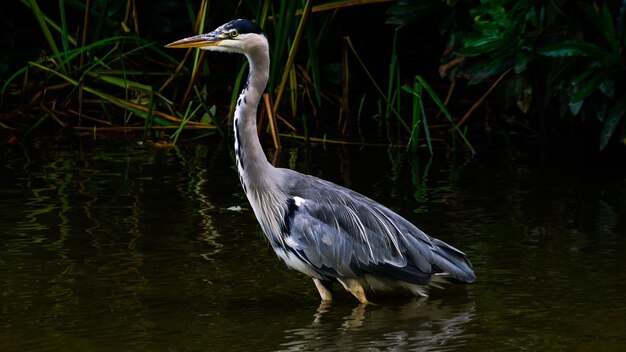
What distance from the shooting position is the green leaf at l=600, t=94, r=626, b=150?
29.7 ft

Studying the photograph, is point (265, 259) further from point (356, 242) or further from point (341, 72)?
point (341, 72)

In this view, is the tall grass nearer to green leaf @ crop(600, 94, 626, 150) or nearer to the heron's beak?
green leaf @ crop(600, 94, 626, 150)

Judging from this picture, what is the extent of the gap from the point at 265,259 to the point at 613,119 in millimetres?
3534

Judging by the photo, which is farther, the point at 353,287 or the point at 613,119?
the point at 613,119

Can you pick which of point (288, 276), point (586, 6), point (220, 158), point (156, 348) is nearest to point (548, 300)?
point (288, 276)

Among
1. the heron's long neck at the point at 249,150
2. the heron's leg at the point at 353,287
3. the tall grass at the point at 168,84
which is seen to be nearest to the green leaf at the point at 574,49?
the tall grass at the point at 168,84

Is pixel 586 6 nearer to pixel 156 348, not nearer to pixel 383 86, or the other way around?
pixel 383 86

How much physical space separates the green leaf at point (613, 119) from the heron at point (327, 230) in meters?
3.22

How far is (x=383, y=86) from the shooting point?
12.5 m

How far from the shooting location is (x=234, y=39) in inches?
259

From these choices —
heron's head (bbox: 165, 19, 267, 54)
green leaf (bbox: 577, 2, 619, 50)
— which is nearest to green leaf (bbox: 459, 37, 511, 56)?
green leaf (bbox: 577, 2, 619, 50)

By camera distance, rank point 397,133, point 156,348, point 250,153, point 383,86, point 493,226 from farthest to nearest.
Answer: point 383,86
point 397,133
point 493,226
point 250,153
point 156,348

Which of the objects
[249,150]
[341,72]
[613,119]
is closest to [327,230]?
[249,150]

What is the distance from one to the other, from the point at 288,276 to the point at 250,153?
76 cm
